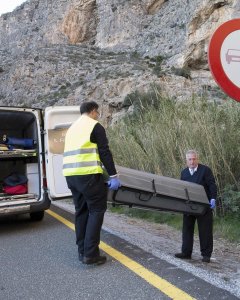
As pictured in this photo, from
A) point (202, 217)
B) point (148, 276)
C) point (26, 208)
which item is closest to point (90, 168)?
point (148, 276)

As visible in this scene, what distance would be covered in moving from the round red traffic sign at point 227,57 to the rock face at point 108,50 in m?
23.7

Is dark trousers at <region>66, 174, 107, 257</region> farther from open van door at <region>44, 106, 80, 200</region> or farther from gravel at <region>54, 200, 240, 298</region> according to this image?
open van door at <region>44, 106, 80, 200</region>

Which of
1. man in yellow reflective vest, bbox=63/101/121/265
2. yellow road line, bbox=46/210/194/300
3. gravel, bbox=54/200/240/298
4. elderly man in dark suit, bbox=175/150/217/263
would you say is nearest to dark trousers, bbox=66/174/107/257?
man in yellow reflective vest, bbox=63/101/121/265

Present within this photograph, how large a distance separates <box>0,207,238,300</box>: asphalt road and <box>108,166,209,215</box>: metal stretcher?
2.08 ft

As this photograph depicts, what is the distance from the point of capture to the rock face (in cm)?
3778

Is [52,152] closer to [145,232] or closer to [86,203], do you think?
[145,232]

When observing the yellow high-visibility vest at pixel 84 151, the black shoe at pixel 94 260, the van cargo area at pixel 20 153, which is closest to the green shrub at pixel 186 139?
the van cargo area at pixel 20 153

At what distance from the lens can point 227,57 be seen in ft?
11.1

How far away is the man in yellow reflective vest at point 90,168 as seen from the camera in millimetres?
4590

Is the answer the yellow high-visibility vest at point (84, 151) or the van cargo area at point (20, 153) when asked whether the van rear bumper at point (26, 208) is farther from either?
the yellow high-visibility vest at point (84, 151)

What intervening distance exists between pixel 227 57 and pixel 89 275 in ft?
8.34

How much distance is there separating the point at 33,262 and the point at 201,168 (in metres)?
2.25

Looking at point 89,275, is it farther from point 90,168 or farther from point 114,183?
point 90,168

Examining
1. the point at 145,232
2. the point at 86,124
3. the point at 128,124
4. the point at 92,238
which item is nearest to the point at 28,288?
the point at 92,238
